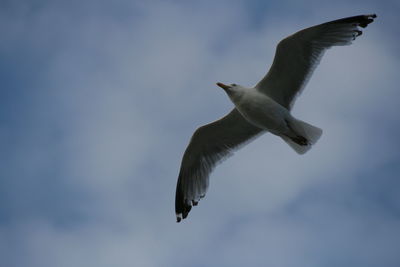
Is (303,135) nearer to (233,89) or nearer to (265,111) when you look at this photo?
(265,111)

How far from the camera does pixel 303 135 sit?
33.2 feet

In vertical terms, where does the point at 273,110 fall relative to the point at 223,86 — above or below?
below

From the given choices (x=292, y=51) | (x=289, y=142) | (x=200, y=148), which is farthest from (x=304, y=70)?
(x=200, y=148)

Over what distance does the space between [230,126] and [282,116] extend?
112 cm

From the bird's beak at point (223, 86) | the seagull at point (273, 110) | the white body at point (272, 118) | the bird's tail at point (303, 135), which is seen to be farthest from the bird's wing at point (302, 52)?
the bird's tail at point (303, 135)

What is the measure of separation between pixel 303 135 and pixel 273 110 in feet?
1.97

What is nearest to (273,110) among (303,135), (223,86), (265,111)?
(265,111)

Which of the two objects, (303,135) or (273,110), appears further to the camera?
(303,135)

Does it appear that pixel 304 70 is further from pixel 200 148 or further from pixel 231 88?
pixel 200 148

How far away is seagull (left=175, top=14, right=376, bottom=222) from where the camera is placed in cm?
975

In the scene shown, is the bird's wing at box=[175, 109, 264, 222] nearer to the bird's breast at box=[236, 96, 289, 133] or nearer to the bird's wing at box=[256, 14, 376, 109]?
the bird's breast at box=[236, 96, 289, 133]

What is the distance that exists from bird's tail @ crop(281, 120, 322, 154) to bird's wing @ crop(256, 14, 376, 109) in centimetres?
56

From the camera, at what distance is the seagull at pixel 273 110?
9.75 m

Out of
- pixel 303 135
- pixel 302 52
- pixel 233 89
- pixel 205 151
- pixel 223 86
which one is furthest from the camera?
pixel 205 151
